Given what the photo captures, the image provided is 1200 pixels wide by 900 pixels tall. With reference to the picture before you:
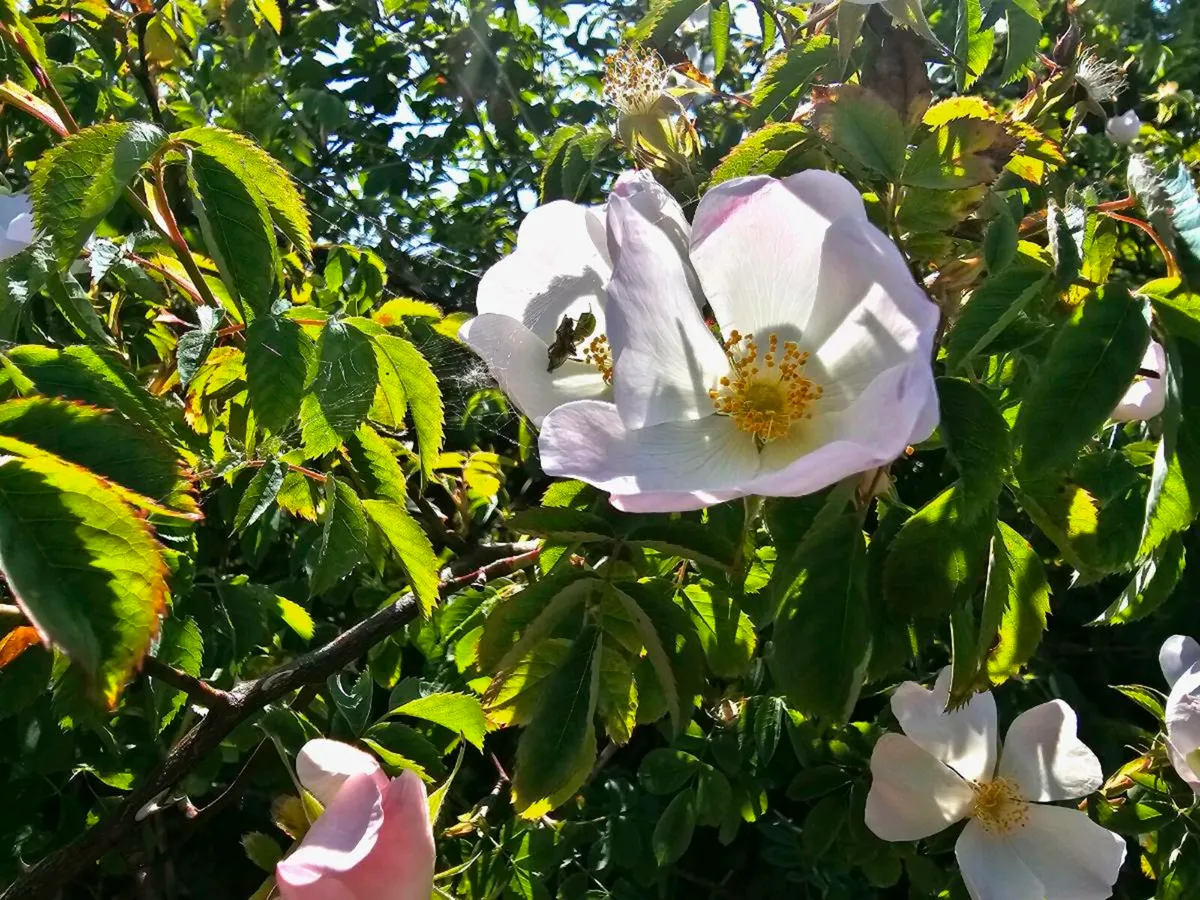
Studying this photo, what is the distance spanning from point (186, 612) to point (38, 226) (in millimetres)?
678

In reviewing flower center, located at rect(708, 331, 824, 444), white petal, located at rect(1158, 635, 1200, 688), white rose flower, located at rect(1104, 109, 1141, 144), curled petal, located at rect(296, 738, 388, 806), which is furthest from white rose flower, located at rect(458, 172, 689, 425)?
white rose flower, located at rect(1104, 109, 1141, 144)

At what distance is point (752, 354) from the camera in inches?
30.7

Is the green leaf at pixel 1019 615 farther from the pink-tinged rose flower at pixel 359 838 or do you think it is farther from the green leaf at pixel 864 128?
the pink-tinged rose flower at pixel 359 838

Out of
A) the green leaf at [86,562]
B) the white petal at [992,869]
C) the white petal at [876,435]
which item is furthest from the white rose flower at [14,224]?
the white petal at [992,869]

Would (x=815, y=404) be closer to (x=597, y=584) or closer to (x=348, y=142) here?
(x=597, y=584)

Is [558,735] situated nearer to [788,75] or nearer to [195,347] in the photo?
[195,347]

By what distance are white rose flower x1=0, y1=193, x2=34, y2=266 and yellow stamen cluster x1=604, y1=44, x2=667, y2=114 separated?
1.89 feet

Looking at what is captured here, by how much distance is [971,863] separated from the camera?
1221mm

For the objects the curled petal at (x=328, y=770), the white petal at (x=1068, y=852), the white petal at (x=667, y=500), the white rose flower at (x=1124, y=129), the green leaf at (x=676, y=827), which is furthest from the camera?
the white rose flower at (x=1124, y=129)

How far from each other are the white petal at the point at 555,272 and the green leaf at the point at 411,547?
0.97ft

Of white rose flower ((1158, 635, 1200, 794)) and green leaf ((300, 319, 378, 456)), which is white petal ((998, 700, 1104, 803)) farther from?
green leaf ((300, 319, 378, 456))

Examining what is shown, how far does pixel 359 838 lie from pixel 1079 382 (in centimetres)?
60

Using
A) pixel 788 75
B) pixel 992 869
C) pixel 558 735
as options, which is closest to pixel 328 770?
pixel 558 735

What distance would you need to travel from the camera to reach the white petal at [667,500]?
0.59m
